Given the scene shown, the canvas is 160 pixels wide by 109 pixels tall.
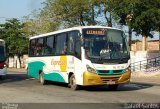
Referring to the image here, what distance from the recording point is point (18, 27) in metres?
71.9

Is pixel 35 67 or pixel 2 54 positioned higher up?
pixel 2 54

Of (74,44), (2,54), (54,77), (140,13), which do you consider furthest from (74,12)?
(74,44)

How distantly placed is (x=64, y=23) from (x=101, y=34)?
3477 centimetres

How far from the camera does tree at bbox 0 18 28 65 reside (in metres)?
69.6

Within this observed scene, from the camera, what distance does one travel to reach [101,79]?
19781 millimetres

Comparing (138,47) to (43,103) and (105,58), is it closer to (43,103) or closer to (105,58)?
(105,58)

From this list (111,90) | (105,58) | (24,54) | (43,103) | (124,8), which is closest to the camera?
(43,103)

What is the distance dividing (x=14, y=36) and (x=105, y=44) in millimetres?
51866

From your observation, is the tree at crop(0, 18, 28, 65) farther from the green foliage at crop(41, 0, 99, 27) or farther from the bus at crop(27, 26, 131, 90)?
the bus at crop(27, 26, 131, 90)

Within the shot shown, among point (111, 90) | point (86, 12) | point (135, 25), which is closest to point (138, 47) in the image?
point (86, 12)

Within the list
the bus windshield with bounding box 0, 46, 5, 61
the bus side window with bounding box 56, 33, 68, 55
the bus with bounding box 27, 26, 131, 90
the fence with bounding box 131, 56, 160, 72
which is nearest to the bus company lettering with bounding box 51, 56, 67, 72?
the bus with bounding box 27, 26, 131, 90

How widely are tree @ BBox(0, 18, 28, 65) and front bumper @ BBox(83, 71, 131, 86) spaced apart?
49926 millimetres

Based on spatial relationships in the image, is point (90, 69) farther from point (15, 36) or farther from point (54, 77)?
point (15, 36)

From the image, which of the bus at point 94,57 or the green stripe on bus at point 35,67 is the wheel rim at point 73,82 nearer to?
the bus at point 94,57
